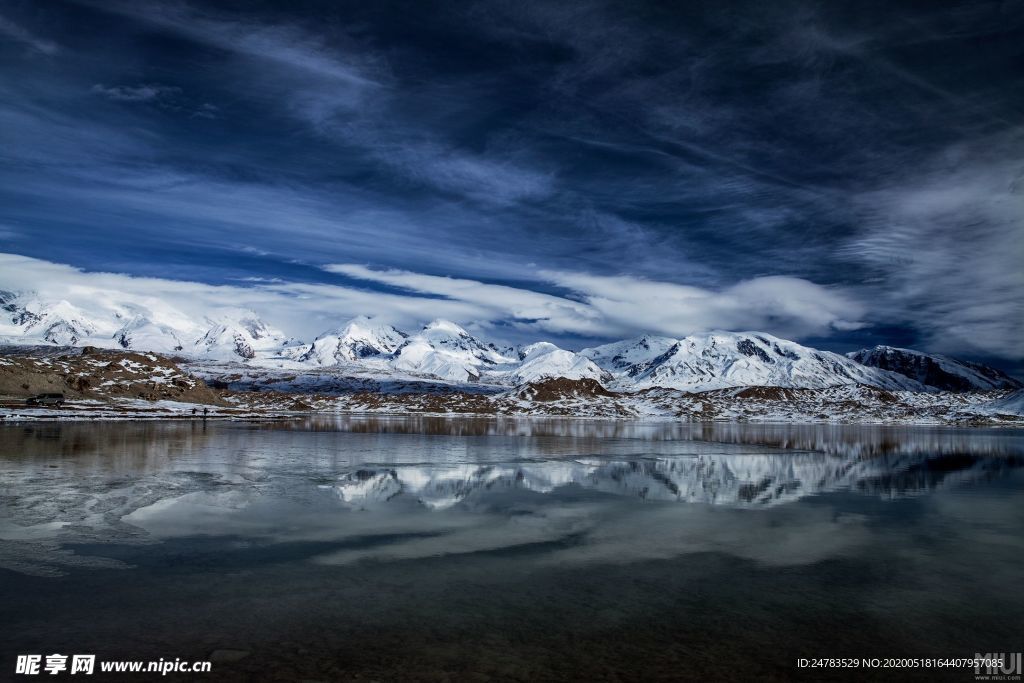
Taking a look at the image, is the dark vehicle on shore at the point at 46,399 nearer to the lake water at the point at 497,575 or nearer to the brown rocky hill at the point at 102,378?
the brown rocky hill at the point at 102,378

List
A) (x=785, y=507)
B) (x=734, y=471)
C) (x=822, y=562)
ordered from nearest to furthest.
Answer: (x=822, y=562) → (x=785, y=507) → (x=734, y=471)

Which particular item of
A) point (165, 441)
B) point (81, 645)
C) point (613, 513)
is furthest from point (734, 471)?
point (165, 441)

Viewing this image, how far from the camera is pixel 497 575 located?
15859 mm

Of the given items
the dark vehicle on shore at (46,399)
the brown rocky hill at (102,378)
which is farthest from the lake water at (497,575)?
the brown rocky hill at (102,378)

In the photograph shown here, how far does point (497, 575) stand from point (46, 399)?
445 ft

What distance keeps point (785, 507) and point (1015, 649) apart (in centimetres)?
1534

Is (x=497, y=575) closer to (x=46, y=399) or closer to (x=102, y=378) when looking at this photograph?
(x=46, y=399)

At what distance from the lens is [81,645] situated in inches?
433

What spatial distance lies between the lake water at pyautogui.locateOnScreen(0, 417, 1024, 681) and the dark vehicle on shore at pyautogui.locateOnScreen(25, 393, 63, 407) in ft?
325

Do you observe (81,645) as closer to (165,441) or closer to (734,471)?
(734,471)

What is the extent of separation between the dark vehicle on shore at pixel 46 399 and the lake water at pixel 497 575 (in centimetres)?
9916

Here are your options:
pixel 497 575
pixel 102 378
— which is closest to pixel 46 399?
pixel 102 378

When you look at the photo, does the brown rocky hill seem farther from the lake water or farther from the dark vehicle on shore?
the lake water

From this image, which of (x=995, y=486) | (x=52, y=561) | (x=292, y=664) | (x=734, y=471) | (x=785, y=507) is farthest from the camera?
(x=734, y=471)
